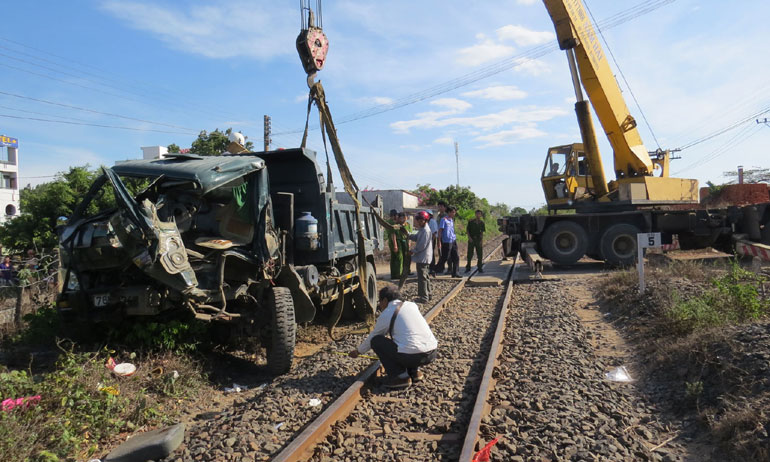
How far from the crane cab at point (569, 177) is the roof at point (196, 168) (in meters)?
11.3

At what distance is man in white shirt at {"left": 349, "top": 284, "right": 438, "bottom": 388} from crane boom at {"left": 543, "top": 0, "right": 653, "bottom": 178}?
1091 centimetres

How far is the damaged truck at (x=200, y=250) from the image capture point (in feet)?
14.0

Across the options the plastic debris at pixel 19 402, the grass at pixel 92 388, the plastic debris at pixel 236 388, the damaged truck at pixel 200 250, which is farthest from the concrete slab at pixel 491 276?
the plastic debris at pixel 19 402

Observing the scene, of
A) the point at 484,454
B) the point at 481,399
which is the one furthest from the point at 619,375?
the point at 484,454

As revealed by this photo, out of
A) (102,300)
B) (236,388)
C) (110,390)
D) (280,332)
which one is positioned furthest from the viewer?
(280,332)

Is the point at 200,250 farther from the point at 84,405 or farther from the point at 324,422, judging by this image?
the point at 324,422

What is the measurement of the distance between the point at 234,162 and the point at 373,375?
261 cm

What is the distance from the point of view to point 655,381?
493 cm

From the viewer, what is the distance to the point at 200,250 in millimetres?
5055

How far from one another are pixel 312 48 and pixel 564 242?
34.9 ft

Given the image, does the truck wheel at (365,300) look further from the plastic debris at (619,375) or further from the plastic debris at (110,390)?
the plastic debris at (110,390)

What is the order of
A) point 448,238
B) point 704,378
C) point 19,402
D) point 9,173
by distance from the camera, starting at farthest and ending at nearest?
point 9,173
point 448,238
point 704,378
point 19,402

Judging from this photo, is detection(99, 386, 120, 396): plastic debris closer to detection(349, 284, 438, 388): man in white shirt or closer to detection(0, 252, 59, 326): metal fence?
detection(349, 284, 438, 388): man in white shirt

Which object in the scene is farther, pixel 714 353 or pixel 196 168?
pixel 196 168
